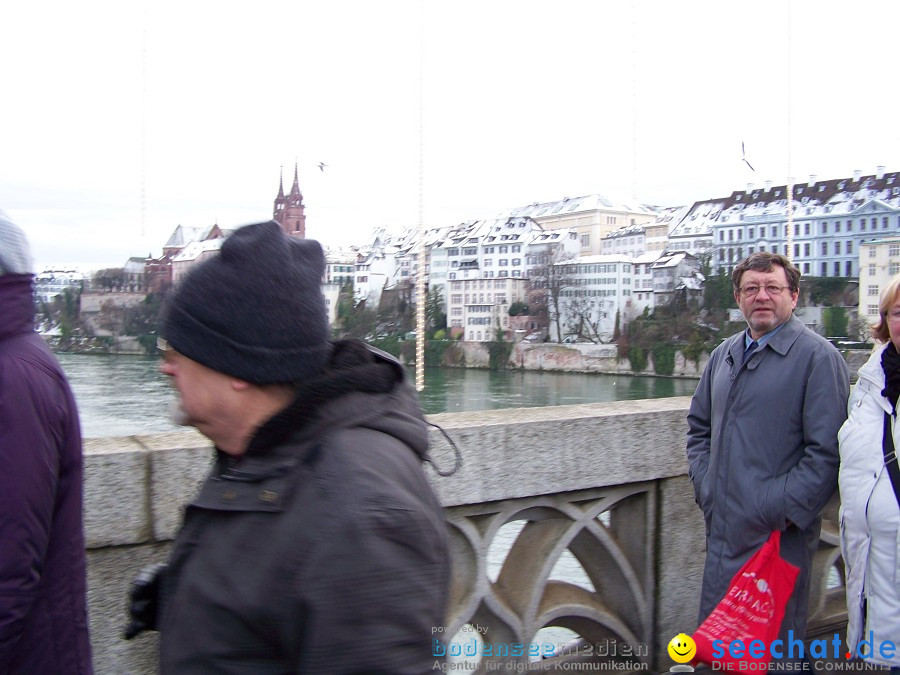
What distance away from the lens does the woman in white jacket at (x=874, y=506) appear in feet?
8.04

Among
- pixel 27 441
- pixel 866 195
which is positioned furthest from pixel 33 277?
pixel 866 195

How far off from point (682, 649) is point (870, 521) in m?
0.72

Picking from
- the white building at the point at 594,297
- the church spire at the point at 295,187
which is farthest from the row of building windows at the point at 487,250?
the church spire at the point at 295,187

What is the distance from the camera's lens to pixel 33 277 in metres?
1.64

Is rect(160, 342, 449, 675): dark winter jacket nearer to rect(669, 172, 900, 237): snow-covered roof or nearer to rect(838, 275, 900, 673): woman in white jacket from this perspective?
rect(838, 275, 900, 673): woman in white jacket

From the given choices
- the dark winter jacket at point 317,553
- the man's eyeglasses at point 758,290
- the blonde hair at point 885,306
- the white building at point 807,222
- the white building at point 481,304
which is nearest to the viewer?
the dark winter jacket at point 317,553

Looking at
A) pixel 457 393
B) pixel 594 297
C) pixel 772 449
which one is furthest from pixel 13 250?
pixel 594 297

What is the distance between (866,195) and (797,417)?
6030 cm

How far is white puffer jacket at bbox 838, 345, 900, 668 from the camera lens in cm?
245

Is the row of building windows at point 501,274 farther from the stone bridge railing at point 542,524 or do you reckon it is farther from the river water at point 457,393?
the stone bridge railing at point 542,524

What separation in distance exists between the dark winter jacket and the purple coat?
1.25ft

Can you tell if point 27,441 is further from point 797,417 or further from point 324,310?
point 797,417

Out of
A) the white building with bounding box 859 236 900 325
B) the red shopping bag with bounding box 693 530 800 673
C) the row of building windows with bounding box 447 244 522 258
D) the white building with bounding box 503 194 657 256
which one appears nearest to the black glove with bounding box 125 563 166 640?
the red shopping bag with bounding box 693 530 800 673

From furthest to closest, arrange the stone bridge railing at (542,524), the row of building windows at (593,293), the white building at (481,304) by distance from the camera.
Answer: the row of building windows at (593,293) < the white building at (481,304) < the stone bridge railing at (542,524)
